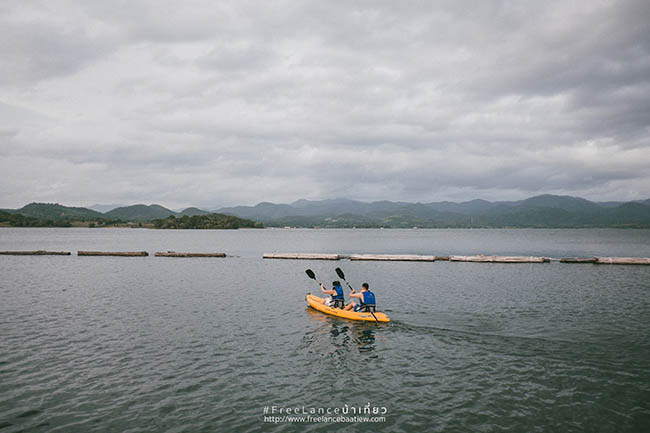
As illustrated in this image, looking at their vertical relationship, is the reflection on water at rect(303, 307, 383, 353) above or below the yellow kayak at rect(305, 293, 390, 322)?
below

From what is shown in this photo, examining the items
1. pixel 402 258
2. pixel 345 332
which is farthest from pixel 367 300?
pixel 402 258

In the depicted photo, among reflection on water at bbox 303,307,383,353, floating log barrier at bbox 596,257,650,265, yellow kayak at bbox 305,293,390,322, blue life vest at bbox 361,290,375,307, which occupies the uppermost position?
blue life vest at bbox 361,290,375,307

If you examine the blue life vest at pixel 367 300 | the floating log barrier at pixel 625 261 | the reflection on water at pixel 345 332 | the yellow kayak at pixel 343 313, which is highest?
the blue life vest at pixel 367 300

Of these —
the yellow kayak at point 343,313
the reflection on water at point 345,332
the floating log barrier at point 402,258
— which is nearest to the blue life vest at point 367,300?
the yellow kayak at point 343,313

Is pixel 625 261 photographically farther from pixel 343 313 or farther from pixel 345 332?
pixel 345 332

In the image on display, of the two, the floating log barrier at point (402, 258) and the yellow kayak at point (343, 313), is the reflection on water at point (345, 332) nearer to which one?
the yellow kayak at point (343, 313)

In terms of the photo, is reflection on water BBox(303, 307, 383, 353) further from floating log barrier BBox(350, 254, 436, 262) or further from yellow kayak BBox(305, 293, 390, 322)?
floating log barrier BBox(350, 254, 436, 262)

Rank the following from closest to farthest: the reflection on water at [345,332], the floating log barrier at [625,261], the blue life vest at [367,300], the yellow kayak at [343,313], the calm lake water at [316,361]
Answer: the calm lake water at [316,361], the reflection on water at [345,332], the yellow kayak at [343,313], the blue life vest at [367,300], the floating log barrier at [625,261]

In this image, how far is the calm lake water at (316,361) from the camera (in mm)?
12914

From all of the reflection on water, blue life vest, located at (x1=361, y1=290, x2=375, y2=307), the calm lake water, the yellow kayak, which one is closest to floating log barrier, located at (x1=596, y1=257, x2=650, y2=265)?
the calm lake water

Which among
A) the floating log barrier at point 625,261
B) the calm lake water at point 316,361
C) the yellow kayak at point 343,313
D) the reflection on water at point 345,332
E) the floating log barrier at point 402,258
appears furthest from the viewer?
the floating log barrier at point 402,258

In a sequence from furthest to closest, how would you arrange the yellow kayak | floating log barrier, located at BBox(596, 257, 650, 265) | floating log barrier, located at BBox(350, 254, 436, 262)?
1. floating log barrier, located at BBox(350, 254, 436, 262)
2. floating log barrier, located at BBox(596, 257, 650, 265)
3. the yellow kayak

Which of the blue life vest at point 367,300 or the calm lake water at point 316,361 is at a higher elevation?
the blue life vest at point 367,300

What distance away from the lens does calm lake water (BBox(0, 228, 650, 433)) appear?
1291 centimetres
